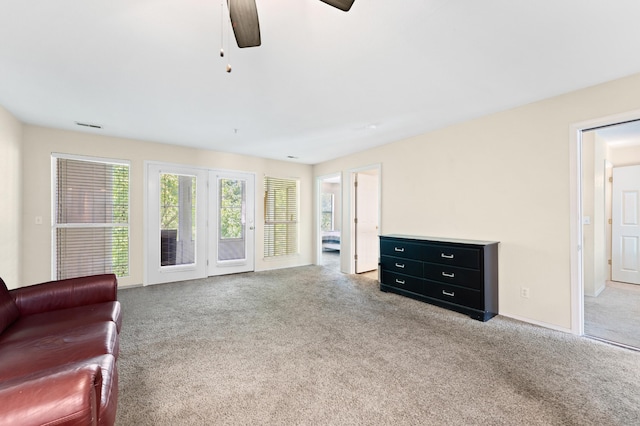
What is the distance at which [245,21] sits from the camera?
137 centimetres

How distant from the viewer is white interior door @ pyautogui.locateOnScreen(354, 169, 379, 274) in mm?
5570

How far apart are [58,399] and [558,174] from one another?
3.95 m

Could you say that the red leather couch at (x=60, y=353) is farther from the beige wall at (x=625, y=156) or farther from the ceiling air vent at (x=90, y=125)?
the beige wall at (x=625, y=156)

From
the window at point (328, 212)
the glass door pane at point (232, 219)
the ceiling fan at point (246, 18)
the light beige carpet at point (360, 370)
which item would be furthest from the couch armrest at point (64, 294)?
the window at point (328, 212)

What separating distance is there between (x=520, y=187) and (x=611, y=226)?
10.6 feet

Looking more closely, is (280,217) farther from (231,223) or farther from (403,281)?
(403,281)

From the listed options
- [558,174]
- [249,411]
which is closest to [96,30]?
[249,411]

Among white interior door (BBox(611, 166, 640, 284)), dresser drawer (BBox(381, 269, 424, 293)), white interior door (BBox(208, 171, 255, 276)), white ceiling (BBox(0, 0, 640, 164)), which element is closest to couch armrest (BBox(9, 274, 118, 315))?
white ceiling (BBox(0, 0, 640, 164))

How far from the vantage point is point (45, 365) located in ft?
4.57

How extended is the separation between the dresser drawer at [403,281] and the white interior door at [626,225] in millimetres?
3744

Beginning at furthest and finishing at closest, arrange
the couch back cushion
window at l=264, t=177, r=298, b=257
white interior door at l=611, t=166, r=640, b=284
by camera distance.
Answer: window at l=264, t=177, r=298, b=257
white interior door at l=611, t=166, r=640, b=284
the couch back cushion

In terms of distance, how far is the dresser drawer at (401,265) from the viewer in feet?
12.5

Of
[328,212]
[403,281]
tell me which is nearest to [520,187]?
[403,281]

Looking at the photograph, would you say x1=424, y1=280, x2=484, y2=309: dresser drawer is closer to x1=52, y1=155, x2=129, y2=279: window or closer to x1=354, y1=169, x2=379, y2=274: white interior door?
x1=354, y1=169, x2=379, y2=274: white interior door
